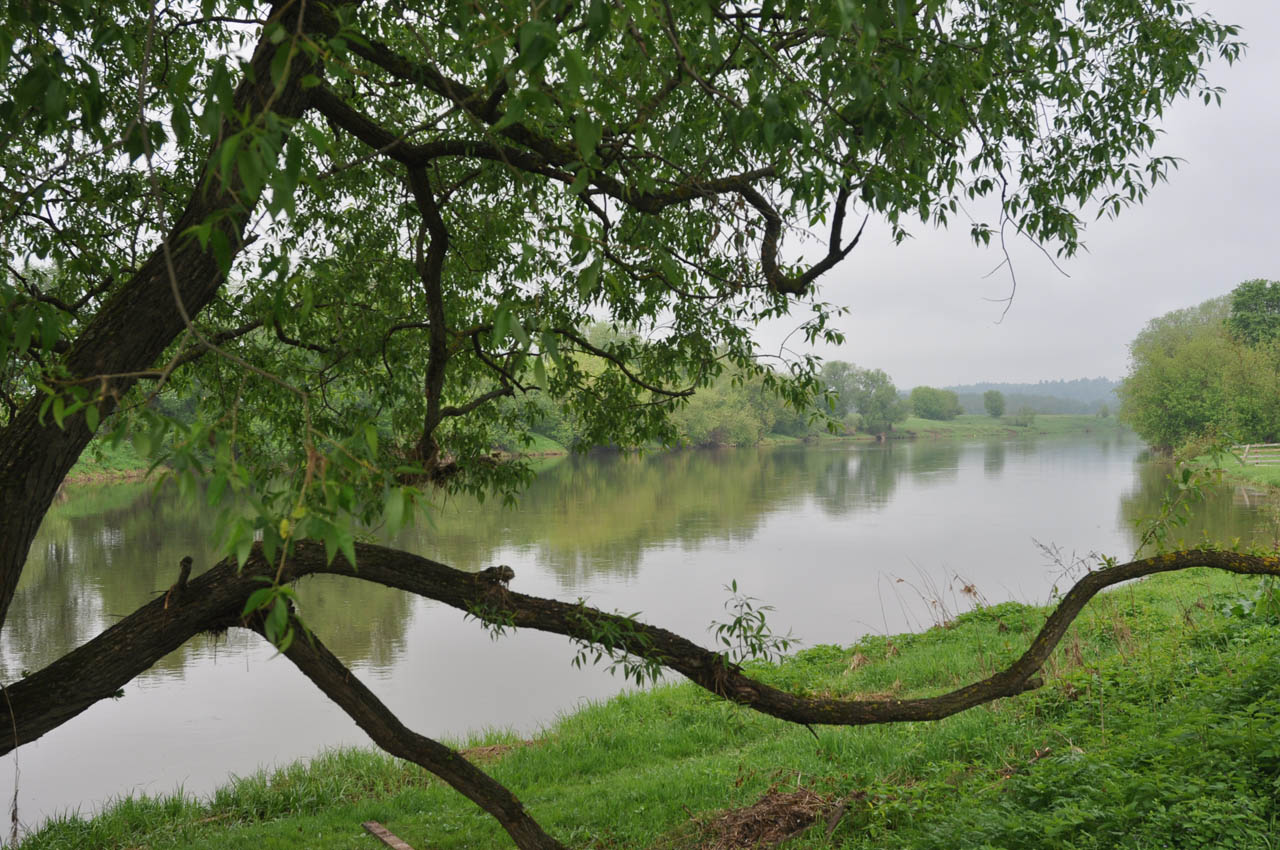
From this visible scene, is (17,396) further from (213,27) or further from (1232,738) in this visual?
(1232,738)

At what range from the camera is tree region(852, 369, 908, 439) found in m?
91.4

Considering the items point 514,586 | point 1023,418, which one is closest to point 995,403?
point 1023,418

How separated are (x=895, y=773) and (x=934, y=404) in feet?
364

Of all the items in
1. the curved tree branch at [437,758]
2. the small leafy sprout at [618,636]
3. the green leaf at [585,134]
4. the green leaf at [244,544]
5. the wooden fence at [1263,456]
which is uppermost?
the green leaf at [585,134]

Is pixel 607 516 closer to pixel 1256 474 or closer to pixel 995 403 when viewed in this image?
pixel 1256 474

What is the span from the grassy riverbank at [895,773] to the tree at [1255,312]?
48262mm

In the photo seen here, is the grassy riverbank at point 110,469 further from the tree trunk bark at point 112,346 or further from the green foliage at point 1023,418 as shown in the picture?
the green foliage at point 1023,418

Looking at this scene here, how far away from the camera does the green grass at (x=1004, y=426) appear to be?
97.5m

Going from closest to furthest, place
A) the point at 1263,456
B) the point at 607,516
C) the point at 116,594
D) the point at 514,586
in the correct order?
the point at 116,594
the point at 514,586
the point at 607,516
the point at 1263,456

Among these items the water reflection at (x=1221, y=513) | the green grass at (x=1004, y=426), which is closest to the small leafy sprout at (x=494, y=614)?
the water reflection at (x=1221, y=513)

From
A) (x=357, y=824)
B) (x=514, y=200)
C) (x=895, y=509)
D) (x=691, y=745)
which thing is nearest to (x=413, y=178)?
(x=514, y=200)

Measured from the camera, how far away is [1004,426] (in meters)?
107

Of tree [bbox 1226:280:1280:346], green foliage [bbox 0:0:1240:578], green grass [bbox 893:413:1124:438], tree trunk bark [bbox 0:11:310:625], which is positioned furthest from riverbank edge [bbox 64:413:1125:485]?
tree trunk bark [bbox 0:11:310:625]

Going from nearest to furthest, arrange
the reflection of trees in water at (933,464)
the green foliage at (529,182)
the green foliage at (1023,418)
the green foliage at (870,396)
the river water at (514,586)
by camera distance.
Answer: the green foliage at (529,182) → the river water at (514,586) → the reflection of trees in water at (933,464) → the green foliage at (870,396) → the green foliage at (1023,418)
